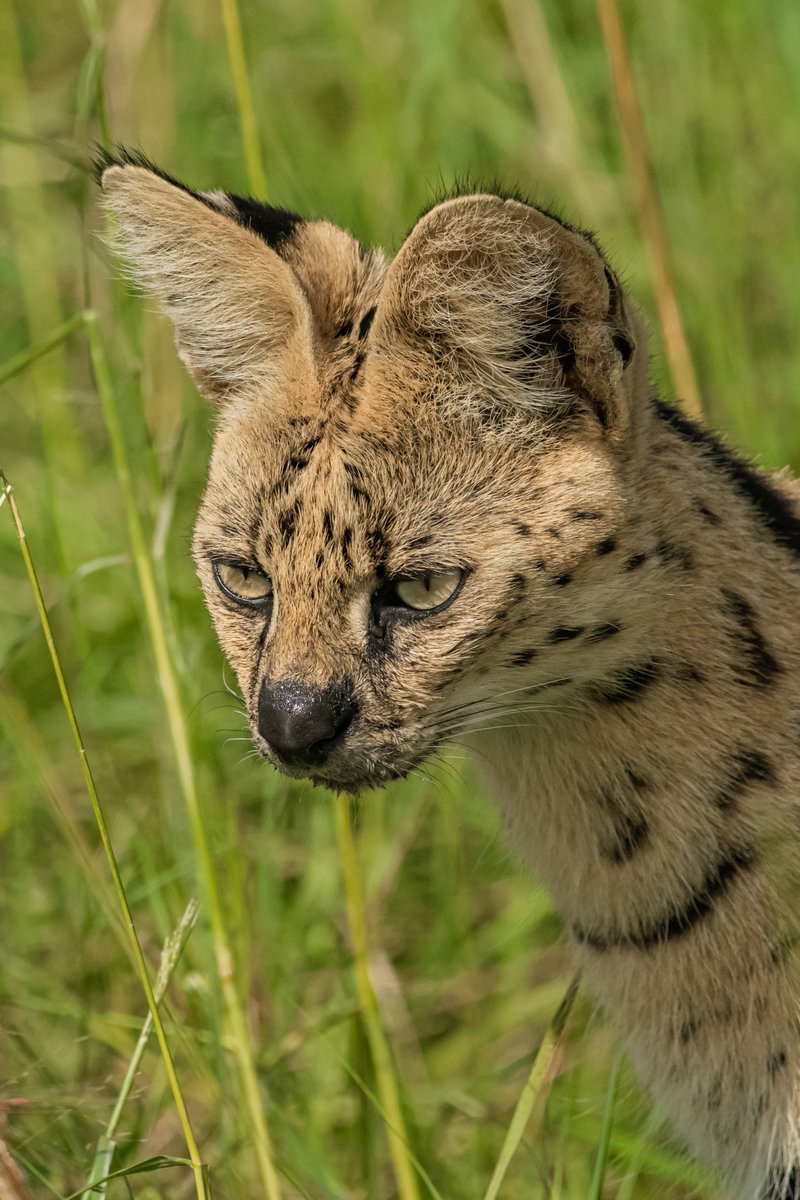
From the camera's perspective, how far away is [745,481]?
261 centimetres

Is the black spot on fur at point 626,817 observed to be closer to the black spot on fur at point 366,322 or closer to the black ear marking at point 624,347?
the black ear marking at point 624,347

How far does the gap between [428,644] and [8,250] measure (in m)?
3.51

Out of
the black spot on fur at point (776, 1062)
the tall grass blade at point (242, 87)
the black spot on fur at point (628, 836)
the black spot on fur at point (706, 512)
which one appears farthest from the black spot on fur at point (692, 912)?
the tall grass blade at point (242, 87)

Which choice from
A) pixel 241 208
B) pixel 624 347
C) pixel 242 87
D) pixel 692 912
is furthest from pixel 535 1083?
pixel 242 87

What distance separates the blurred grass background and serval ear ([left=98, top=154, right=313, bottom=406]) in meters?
0.27

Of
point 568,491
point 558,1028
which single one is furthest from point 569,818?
point 568,491

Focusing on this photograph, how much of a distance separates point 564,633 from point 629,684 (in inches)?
8.1

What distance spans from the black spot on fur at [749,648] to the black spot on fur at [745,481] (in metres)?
0.20

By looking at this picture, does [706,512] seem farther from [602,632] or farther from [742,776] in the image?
[742,776]

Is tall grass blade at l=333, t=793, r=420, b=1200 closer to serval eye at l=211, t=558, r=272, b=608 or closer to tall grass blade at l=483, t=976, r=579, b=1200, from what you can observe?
tall grass blade at l=483, t=976, r=579, b=1200

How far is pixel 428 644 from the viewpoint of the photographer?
2.20 m

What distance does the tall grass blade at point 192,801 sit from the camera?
2408mm

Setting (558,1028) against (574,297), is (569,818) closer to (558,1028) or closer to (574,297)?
(558,1028)

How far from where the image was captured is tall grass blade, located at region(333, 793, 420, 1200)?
8.18 ft
